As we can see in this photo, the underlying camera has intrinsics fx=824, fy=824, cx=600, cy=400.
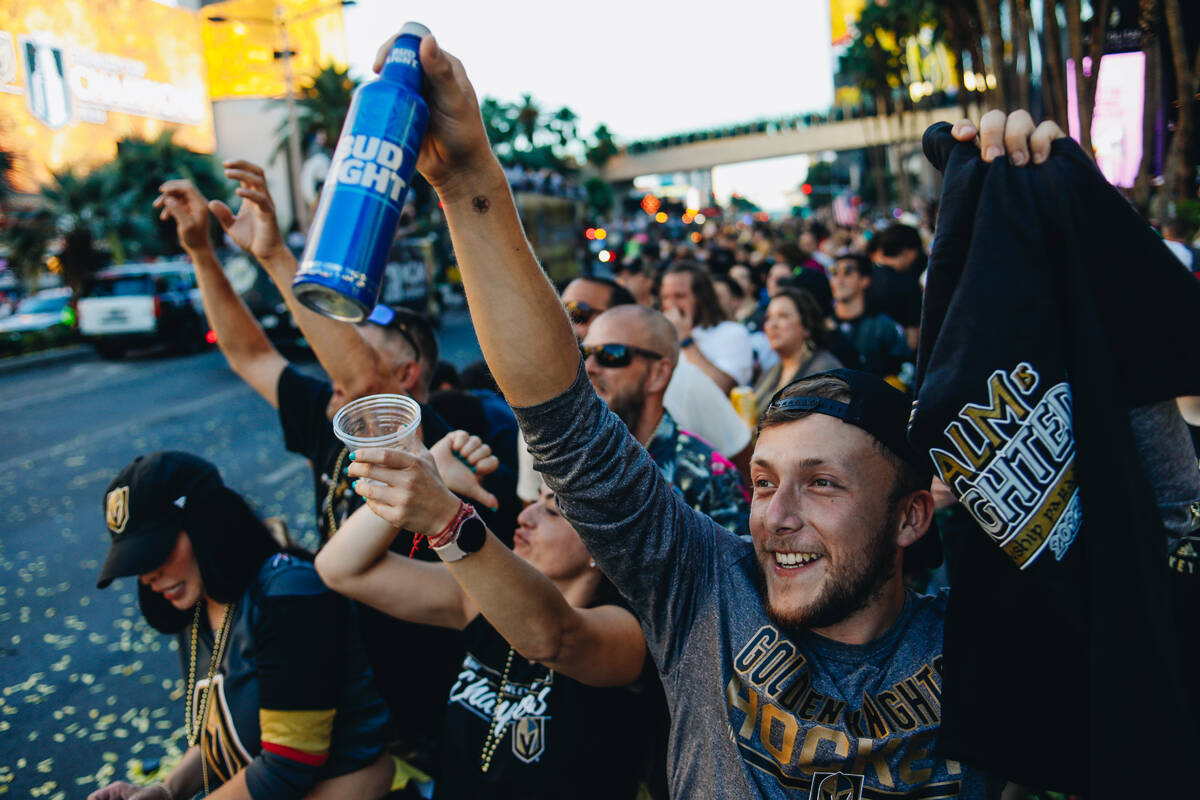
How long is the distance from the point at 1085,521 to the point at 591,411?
0.83m

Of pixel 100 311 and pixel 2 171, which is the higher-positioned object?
pixel 2 171

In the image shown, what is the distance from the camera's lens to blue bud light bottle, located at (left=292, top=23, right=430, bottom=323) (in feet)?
3.76

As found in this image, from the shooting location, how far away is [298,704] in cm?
223

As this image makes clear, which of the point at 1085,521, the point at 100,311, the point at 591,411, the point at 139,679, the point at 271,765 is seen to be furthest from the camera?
the point at 100,311

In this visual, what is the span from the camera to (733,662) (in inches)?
64.5

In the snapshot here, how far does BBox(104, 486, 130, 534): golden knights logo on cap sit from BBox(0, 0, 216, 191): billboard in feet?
127

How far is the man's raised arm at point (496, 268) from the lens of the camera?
4.42 ft

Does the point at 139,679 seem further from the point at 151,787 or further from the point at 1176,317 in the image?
the point at 1176,317

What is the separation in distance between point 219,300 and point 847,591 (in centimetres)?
292

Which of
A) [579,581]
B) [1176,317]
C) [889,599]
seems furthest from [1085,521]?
[579,581]

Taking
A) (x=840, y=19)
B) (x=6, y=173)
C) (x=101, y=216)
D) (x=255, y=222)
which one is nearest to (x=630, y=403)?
(x=255, y=222)

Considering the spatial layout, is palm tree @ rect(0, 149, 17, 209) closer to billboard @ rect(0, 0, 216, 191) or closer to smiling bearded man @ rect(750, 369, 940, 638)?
billboard @ rect(0, 0, 216, 191)

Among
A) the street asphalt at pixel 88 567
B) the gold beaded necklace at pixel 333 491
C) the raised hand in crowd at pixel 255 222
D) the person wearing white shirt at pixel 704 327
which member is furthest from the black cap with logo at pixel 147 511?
the person wearing white shirt at pixel 704 327

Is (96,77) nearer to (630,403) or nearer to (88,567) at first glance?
(88,567)
